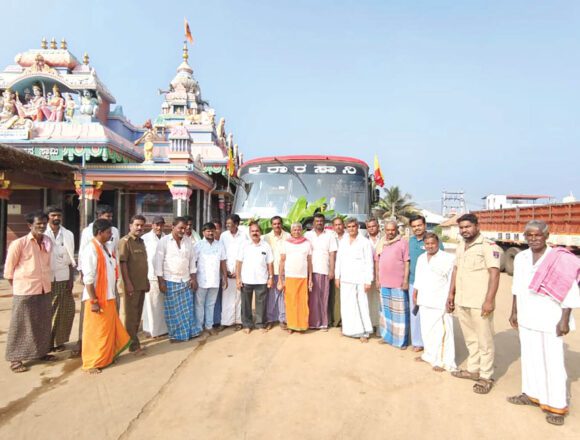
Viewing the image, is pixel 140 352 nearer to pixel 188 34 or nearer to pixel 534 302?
pixel 534 302

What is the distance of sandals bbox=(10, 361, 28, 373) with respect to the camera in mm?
3779

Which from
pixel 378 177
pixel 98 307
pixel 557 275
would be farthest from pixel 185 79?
pixel 557 275

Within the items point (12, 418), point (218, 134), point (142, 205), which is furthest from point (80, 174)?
point (12, 418)

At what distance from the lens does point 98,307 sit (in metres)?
3.71

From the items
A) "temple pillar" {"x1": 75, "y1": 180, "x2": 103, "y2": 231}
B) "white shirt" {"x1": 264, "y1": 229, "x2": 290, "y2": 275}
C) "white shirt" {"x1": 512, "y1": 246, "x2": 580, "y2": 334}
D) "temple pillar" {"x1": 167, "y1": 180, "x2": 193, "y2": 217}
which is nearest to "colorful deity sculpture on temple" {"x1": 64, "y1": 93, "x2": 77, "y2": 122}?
"temple pillar" {"x1": 75, "y1": 180, "x2": 103, "y2": 231}

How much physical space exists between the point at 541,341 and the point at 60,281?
4704 mm

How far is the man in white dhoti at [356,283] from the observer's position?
4.75m

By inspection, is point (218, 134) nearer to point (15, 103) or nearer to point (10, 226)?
point (15, 103)

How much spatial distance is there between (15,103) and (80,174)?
128 inches

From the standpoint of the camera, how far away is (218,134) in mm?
16016

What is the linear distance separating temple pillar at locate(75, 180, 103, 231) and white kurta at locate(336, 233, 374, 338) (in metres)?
9.38

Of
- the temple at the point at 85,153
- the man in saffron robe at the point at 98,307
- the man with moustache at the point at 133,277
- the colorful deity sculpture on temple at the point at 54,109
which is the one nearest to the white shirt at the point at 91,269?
the man in saffron robe at the point at 98,307

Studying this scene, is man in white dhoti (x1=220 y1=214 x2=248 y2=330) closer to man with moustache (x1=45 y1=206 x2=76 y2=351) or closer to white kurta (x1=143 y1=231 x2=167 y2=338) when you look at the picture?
white kurta (x1=143 y1=231 x2=167 y2=338)

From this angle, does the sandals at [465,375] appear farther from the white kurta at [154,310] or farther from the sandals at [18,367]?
the sandals at [18,367]
